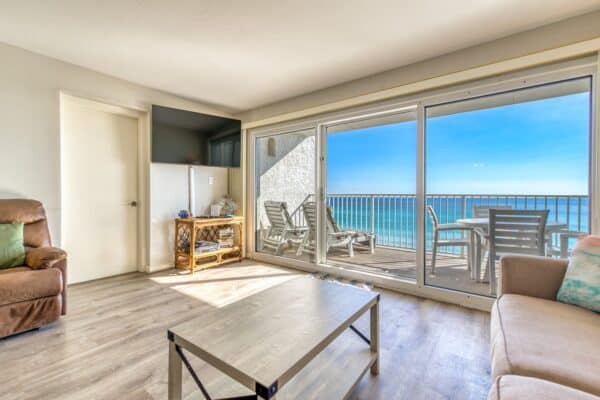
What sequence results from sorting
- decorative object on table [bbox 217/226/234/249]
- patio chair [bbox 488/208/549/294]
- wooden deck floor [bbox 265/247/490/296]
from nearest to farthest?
patio chair [bbox 488/208/549/294] → wooden deck floor [bbox 265/247/490/296] → decorative object on table [bbox 217/226/234/249]

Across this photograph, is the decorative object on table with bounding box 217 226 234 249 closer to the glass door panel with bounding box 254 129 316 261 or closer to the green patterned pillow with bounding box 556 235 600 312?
the glass door panel with bounding box 254 129 316 261

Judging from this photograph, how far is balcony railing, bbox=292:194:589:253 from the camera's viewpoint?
7.11 feet

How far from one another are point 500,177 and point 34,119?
4.29 meters

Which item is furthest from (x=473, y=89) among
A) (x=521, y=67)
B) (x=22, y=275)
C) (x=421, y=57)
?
(x=22, y=275)

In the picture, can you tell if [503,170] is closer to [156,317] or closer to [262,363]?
[262,363]

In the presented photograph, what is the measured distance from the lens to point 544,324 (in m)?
1.19

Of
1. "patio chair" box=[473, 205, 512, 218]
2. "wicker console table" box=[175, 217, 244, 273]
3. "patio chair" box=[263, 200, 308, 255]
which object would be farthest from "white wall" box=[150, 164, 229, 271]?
"patio chair" box=[473, 205, 512, 218]

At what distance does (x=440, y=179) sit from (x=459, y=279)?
1009 mm

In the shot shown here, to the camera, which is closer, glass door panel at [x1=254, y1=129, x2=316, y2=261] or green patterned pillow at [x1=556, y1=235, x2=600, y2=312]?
green patterned pillow at [x1=556, y1=235, x2=600, y2=312]

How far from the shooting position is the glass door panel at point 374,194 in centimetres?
328

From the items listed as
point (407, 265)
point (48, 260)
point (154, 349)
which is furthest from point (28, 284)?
point (407, 265)

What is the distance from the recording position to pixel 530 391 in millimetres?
772

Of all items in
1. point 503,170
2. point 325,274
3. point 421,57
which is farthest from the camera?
point 325,274

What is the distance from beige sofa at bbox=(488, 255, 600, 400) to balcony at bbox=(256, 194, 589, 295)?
0.89 metres
